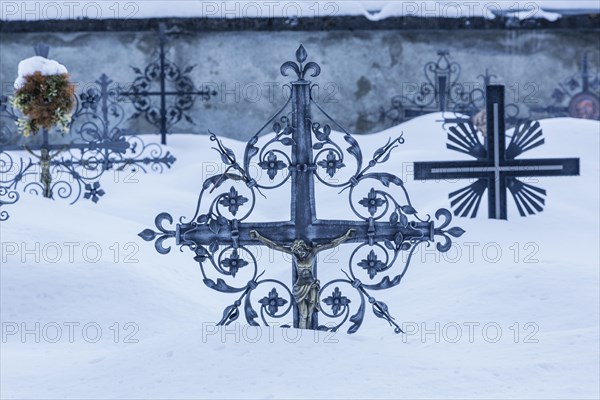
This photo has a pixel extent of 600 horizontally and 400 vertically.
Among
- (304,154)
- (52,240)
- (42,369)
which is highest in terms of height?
(304,154)

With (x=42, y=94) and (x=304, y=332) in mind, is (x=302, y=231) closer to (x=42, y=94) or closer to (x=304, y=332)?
(x=304, y=332)

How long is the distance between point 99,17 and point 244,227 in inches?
472

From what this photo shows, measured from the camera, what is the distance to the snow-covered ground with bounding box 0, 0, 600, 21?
675 inches

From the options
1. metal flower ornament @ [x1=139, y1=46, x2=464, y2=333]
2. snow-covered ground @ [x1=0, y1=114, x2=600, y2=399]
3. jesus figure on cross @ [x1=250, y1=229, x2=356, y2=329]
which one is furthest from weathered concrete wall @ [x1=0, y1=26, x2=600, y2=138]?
jesus figure on cross @ [x1=250, y1=229, x2=356, y2=329]

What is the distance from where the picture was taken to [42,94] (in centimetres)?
1043

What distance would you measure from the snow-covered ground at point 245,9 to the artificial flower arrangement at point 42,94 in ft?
22.3

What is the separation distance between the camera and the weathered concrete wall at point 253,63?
56.1 feet

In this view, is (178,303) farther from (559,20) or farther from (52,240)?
→ (559,20)

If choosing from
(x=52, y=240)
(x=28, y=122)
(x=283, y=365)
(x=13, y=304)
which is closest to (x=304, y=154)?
(x=283, y=365)

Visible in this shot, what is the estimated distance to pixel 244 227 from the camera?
5754 millimetres

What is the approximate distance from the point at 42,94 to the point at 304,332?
19.2 feet

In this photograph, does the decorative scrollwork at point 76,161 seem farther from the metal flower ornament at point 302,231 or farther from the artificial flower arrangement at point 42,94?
the metal flower ornament at point 302,231

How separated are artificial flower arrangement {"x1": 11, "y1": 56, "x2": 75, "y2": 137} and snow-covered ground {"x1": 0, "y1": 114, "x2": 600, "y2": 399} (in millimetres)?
1010

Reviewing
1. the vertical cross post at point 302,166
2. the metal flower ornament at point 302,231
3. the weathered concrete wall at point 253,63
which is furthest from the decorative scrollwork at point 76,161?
the vertical cross post at point 302,166
